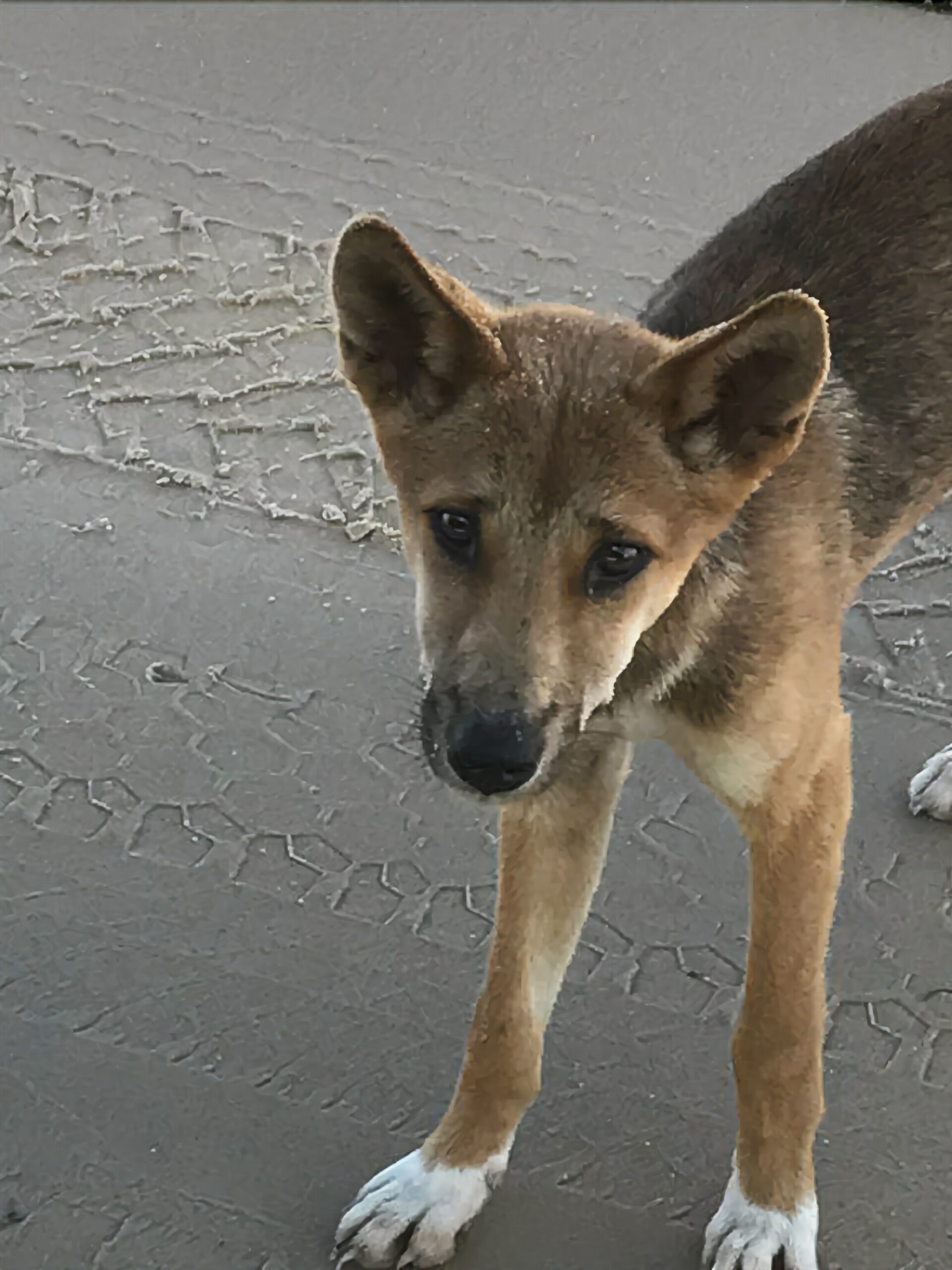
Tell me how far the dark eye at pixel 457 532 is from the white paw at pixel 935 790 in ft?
5.52

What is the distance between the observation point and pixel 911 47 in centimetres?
638

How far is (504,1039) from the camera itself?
2.55 metres

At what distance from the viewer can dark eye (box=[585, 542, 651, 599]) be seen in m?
2.02

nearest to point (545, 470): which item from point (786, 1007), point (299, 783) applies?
point (786, 1007)

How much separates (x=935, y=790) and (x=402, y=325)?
1814 millimetres

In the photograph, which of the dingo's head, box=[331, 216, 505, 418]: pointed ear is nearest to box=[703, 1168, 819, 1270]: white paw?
the dingo's head

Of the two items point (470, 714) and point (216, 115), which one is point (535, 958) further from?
point (216, 115)

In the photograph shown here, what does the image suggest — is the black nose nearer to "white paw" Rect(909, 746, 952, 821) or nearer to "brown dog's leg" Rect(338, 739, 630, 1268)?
"brown dog's leg" Rect(338, 739, 630, 1268)

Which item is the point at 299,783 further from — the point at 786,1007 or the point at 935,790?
the point at 935,790

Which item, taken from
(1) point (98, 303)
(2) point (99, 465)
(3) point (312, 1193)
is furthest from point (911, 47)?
(3) point (312, 1193)

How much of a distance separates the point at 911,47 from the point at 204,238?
3357 millimetres

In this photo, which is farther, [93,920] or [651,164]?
[651,164]

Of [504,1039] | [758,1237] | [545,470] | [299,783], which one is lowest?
[299,783]

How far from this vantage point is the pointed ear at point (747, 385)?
1.94 m
